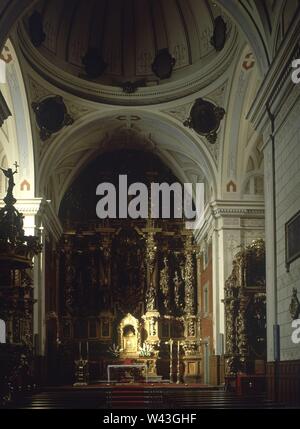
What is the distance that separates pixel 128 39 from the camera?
2133 cm

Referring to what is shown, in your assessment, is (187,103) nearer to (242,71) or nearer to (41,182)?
(242,71)

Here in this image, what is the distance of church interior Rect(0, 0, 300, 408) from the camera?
12.9 metres

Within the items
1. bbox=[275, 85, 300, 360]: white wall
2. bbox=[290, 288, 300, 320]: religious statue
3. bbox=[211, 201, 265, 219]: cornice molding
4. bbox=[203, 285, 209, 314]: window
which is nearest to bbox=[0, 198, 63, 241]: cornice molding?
bbox=[211, 201, 265, 219]: cornice molding

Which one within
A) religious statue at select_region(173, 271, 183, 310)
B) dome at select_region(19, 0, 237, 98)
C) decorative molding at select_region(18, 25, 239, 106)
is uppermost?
dome at select_region(19, 0, 237, 98)

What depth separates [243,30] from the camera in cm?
1386

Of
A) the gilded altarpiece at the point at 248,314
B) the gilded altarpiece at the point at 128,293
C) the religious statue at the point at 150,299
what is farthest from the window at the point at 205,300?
the gilded altarpiece at the point at 248,314

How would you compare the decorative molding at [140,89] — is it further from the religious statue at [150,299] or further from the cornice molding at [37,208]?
the religious statue at [150,299]

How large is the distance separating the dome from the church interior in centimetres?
4

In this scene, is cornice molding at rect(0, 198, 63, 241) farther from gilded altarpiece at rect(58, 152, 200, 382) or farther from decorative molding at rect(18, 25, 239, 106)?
gilded altarpiece at rect(58, 152, 200, 382)

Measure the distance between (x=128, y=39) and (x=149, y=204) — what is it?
702 centimetres

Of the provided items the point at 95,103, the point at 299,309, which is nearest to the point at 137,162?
the point at 95,103

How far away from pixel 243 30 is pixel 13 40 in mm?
6180

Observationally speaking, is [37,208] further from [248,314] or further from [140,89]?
[248,314]

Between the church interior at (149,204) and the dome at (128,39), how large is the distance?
0.13 feet
